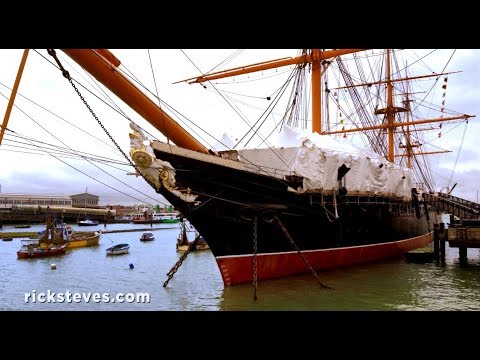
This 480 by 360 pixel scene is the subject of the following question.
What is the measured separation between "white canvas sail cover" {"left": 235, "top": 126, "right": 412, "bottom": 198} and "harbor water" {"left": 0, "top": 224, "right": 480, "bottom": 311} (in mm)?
3391

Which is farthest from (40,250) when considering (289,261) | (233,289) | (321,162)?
(321,162)

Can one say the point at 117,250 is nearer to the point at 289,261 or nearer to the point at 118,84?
the point at 289,261

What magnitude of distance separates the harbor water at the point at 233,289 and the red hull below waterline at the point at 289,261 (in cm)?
29

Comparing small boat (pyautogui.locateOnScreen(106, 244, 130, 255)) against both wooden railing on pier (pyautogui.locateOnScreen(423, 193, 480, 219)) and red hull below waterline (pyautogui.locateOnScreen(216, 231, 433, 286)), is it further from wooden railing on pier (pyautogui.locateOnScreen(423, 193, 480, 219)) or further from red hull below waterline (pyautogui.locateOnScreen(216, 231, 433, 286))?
wooden railing on pier (pyautogui.locateOnScreen(423, 193, 480, 219))

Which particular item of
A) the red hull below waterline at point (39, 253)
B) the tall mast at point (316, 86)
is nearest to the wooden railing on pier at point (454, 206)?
the tall mast at point (316, 86)

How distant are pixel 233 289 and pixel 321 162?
530 cm

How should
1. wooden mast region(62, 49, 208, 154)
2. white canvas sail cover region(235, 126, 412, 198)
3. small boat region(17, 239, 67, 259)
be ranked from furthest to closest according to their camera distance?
small boat region(17, 239, 67, 259), white canvas sail cover region(235, 126, 412, 198), wooden mast region(62, 49, 208, 154)

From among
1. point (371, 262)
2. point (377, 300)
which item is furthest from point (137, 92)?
point (371, 262)

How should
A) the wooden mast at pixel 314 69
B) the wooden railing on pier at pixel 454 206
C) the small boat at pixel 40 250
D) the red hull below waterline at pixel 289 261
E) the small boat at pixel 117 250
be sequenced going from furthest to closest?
the wooden railing on pier at pixel 454 206 < the small boat at pixel 117 250 < the small boat at pixel 40 250 < the wooden mast at pixel 314 69 < the red hull below waterline at pixel 289 261

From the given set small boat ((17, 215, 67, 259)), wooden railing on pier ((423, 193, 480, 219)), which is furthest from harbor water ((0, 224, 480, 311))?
wooden railing on pier ((423, 193, 480, 219))

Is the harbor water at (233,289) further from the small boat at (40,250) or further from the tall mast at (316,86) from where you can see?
the tall mast at (316,86)

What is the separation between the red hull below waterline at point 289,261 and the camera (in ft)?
43.4

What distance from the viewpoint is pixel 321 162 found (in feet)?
46.8

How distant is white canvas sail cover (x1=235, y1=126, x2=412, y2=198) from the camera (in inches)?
555
